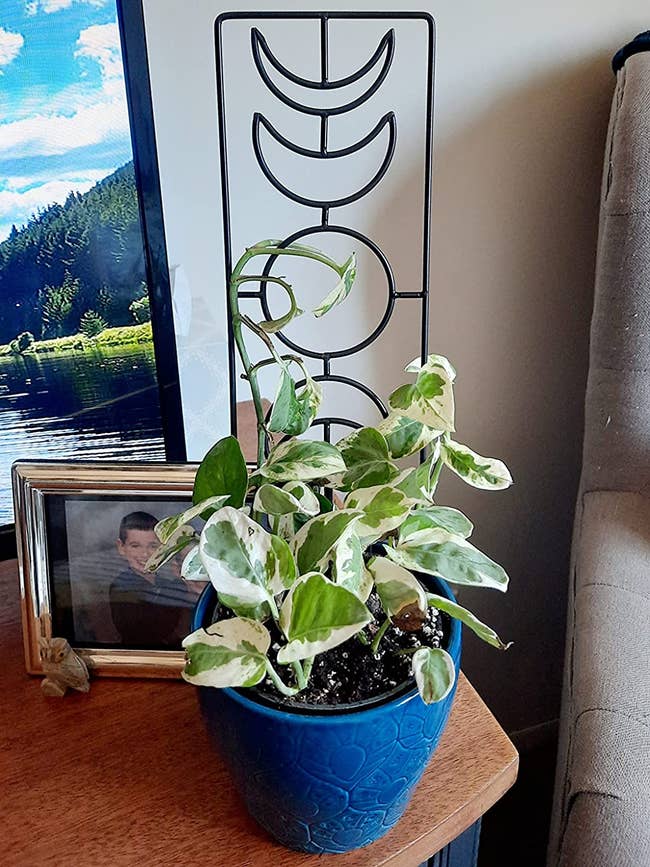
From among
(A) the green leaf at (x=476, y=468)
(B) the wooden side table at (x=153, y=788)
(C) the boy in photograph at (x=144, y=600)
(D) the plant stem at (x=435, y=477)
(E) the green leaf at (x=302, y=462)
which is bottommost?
(B) the wooden side table at (x=153, y=788)

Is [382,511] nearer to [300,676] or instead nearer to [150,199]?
[300,676]

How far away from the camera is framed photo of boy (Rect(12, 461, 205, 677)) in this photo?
64 cm

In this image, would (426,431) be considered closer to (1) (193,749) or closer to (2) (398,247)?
(1) (193,749)

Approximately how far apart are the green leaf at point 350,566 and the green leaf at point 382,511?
14 millimetres

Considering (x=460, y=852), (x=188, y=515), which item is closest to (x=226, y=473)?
(x=188, y=515)

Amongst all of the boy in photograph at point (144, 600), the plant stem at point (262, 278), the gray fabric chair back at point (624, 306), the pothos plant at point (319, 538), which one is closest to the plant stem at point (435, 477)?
the pothos plant at point (319, 538)

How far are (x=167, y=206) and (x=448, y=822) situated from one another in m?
0.65

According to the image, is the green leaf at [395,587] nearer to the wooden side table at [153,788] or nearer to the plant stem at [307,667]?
the plant stem at [307,667]

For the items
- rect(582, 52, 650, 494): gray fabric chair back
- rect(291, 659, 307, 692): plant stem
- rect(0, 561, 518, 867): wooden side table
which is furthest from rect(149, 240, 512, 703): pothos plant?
rect(582, 52, 650, 494): gray fabric chair back

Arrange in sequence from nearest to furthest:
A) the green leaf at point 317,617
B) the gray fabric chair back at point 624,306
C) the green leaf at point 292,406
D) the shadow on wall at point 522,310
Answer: the green leaf at point 317,617 < the green leaf at point 292,406 < the gray fabric chair back at point 624,306 < the shadow on wall at point 522,310

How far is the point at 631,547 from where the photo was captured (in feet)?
2.79

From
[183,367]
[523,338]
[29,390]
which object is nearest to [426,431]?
[29,390]

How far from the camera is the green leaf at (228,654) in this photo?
1.36ft

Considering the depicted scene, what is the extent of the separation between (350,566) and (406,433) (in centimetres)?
11
